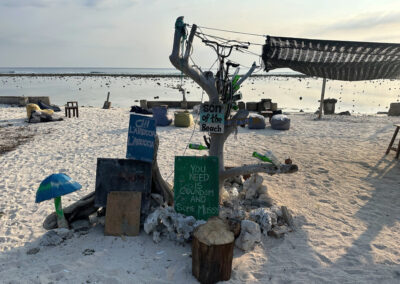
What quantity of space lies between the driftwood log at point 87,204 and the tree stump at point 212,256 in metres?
1.62

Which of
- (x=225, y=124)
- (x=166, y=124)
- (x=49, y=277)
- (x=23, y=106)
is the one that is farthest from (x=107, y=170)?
(x=23, y=106)

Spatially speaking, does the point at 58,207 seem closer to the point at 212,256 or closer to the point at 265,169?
the point at 212,256

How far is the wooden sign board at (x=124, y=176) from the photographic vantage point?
193 inches

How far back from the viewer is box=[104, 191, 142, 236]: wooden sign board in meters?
4.62

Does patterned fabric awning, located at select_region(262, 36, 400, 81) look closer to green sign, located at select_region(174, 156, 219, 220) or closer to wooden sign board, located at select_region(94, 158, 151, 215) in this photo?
green sign, located at select_region(174, 156, 219, 220)

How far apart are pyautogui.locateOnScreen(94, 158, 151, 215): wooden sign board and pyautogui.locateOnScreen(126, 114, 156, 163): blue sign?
0.14 meters

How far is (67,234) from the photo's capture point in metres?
4.56

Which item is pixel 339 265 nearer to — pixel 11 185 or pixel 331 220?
pixel 331 220

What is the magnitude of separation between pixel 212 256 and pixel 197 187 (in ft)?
4.64

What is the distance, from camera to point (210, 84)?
4898 mm

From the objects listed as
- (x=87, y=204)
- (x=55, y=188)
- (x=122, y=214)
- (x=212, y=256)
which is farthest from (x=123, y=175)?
(x=212, y=256)

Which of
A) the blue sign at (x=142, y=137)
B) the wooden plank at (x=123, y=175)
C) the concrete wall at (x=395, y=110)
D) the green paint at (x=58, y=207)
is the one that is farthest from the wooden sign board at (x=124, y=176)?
the concrete wall at (x=395, y=110)

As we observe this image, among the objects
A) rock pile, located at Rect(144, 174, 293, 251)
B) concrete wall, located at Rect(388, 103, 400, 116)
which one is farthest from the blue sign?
concrete wall, located at Rect(388, 103, 400, 116)

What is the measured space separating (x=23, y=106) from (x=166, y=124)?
38.0ft
